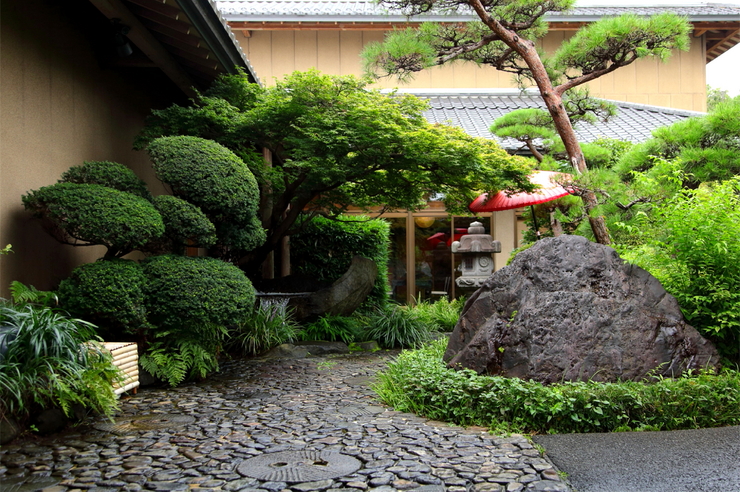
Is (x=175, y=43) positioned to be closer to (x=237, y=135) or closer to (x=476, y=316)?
(x=237, y=135)

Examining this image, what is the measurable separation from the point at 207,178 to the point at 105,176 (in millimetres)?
988

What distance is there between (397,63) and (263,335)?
401 centimetres

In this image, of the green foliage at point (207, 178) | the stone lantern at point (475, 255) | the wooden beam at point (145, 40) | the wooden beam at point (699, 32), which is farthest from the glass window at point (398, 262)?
the wooden beam at point (699, 32)

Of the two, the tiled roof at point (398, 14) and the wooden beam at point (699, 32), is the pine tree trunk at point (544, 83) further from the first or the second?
the wooden beam at point (699, 32)

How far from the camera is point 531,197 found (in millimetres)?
9273

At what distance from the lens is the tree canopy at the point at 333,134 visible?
7230 mm

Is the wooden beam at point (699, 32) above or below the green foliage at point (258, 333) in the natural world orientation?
above

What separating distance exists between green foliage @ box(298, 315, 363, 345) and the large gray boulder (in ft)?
12.1

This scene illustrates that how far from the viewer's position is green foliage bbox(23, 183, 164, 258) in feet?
16.9

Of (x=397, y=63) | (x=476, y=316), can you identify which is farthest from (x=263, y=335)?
(x=397, y=63)

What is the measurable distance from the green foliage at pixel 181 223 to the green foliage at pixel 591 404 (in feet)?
10.1

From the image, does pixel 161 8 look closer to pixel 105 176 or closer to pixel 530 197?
pixel 105 176

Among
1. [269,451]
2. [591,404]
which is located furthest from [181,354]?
[591,404]

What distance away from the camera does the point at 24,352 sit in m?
4.07
